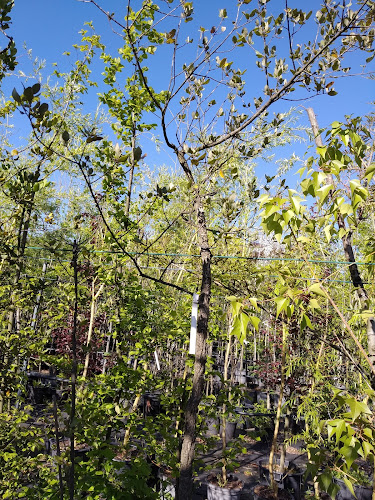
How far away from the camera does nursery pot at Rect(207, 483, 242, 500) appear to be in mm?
3875

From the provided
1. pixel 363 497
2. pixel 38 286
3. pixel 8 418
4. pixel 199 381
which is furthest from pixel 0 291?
pixel 363 497

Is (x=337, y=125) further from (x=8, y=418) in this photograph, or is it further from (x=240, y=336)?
(x=8, y=418)

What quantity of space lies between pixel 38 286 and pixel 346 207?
5.73 feet

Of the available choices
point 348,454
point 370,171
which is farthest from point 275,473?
point 370,171

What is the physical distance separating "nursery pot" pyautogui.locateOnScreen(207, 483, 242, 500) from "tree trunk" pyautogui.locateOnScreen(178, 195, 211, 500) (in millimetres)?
2825

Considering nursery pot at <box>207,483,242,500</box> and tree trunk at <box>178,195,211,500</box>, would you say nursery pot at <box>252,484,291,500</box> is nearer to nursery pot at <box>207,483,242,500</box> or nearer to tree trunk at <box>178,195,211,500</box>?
nursery pot at <box>207,483,242,500</box>

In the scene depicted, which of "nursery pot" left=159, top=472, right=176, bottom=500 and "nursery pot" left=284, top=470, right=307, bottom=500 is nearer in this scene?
"nursery pot" left=159, top=472, right=176, bottom=500

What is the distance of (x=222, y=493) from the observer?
12.8 ft

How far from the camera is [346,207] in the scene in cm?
102

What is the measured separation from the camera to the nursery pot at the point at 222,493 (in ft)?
12.7

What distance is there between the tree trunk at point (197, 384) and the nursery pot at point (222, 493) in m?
2.82

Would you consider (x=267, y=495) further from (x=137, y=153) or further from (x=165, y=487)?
(x=137, y=153)

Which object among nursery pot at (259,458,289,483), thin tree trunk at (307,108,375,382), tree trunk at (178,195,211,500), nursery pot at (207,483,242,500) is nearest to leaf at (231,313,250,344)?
thin tree trunk at (307,108,375,382)

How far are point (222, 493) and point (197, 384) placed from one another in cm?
310
